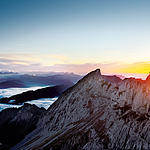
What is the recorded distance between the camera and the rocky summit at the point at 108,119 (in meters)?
41.9

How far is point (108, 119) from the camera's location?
48.4 m

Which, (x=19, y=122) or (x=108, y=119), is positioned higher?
(x=108, y=119)

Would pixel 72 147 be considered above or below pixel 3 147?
above

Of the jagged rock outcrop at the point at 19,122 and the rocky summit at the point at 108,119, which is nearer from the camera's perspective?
the rocky summit at the point at 108,119

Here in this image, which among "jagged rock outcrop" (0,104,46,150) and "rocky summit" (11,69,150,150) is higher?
"rocky summit" (11,69,150,150)

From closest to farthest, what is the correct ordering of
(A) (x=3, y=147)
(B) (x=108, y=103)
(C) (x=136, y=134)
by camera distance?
(C) (x=136, y=134) → (B) (x=108, y=103) → (A) (x=3, y=147)

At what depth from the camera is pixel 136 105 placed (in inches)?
1820

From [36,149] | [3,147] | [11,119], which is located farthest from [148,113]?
[11,119]

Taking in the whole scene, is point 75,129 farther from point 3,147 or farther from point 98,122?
point 3,147

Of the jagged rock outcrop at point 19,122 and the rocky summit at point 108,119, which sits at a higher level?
the rocky summit at point 108,119

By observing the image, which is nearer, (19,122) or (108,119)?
(108,119)

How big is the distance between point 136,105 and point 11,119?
106224 millimetres

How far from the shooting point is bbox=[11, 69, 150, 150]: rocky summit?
41875mm

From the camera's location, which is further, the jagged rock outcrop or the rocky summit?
the jagged rock outcrop
